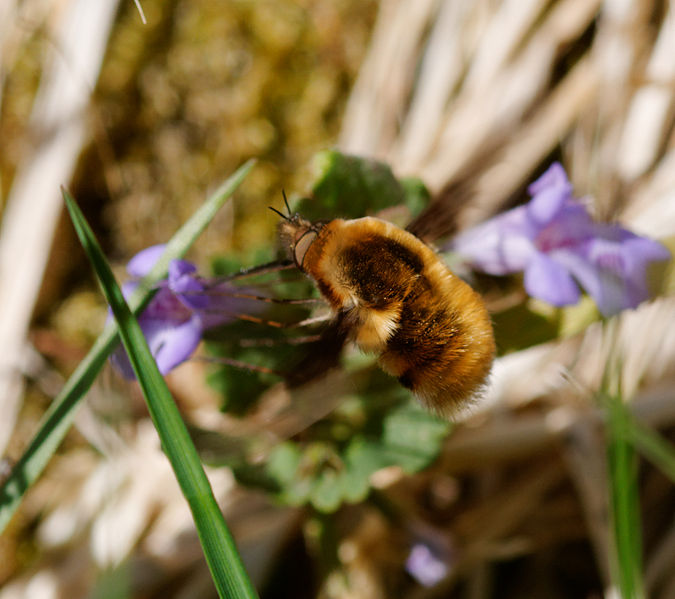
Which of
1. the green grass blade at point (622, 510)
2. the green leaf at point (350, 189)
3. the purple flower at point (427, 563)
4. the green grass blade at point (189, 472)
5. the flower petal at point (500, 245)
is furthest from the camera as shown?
the purple flower at point (427, 563)

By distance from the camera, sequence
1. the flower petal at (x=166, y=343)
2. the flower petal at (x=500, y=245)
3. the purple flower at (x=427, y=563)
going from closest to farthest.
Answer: the flower petal at (x=166, y=343)
the flower petal at (x=500, y=245)
the purple flower at (x=427, y=563)

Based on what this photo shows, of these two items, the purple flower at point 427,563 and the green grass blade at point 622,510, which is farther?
the purple flower at point 427,563

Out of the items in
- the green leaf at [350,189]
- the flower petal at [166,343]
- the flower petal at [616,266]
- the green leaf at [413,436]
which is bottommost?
the green leaf at [413,436]

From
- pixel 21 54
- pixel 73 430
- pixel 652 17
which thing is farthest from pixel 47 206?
pixel 652 17

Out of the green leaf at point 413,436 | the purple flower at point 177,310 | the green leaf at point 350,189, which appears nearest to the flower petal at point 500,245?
the green leaf at point 350,189

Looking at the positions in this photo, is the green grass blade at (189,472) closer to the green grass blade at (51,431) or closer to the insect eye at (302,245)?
the green grass blade at (51,431)

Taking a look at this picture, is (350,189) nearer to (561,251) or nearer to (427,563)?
(561,251)

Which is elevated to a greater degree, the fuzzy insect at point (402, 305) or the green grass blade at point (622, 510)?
the fuzzy insect at point (402, 305)

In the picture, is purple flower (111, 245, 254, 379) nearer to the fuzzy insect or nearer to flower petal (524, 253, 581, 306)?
the fuzzy insect

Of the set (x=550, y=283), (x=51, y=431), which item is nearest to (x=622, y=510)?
(x=550, y=283)
